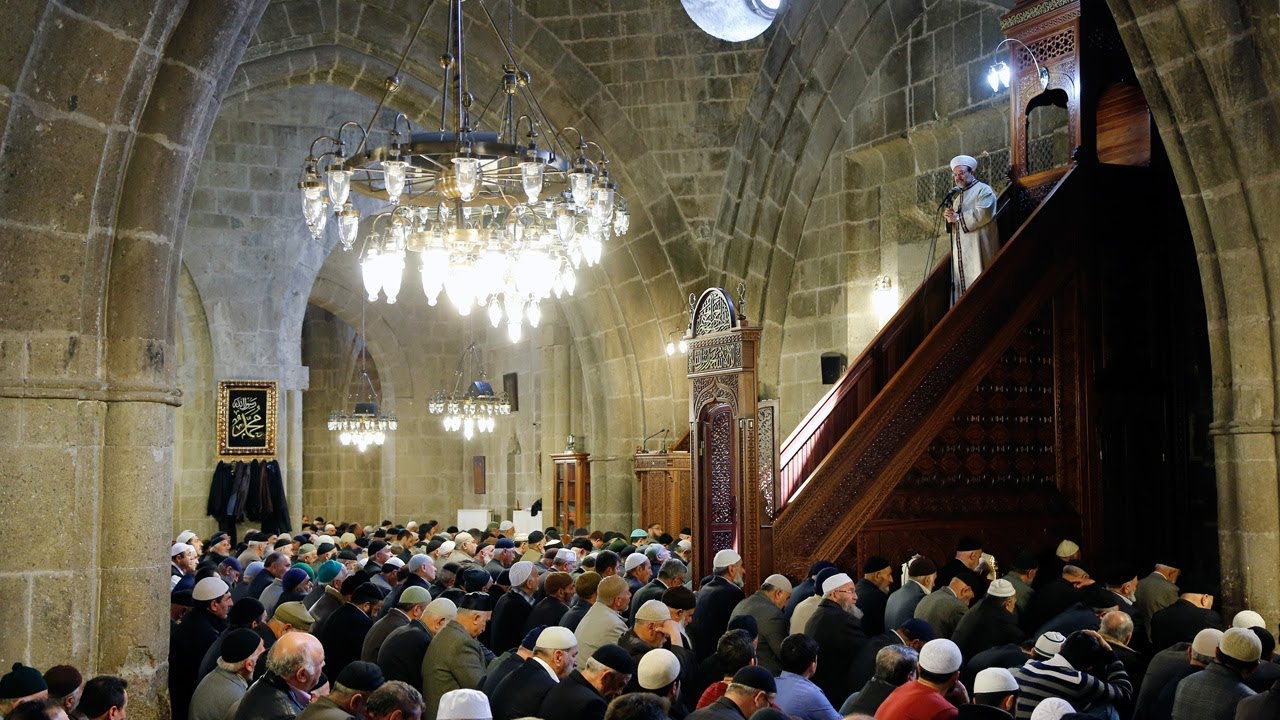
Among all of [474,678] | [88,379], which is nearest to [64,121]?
[88,379]

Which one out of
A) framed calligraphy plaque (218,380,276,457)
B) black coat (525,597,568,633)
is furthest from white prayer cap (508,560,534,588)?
framed calligraphy plaque (218,380,276,457)

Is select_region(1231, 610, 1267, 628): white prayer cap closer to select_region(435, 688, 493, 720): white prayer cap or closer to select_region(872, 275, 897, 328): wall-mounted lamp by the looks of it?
select_region(435, 688, 493, 720): white prayer cap

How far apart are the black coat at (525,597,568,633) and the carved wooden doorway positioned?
1.36 meters

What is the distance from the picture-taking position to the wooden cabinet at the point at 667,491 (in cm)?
1144

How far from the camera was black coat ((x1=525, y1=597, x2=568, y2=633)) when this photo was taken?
630 cm

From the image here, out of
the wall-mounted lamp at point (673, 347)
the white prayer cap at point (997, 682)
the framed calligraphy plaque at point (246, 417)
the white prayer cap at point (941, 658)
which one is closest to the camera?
the white prayer cap at point (997, 682)

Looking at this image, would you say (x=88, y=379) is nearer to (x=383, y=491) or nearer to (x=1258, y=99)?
(x=1258, y=99)

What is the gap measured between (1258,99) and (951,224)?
2481 millimetres

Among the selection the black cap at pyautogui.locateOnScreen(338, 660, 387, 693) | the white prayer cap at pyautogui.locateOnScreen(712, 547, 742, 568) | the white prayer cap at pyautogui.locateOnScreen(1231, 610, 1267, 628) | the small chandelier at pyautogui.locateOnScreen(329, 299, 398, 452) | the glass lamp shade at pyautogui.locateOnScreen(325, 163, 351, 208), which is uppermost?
the glass lamp shade at pyautogui.locateOnScreen(325, 163, 351, 208)

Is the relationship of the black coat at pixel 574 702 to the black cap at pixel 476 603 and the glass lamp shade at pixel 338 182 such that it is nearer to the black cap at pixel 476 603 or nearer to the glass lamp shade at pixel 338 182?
the black cap at pixel 476 603

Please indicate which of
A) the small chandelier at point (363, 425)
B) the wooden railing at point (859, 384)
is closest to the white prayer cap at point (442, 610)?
the wooden railing at point (859, 384)

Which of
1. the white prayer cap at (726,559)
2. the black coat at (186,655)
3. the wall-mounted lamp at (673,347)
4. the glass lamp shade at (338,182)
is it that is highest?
the glass lamp shade at (338,182)

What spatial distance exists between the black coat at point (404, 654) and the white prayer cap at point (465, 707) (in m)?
2.06

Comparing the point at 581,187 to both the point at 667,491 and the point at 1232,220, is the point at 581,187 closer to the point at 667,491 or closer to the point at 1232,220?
the point at 1232,220
